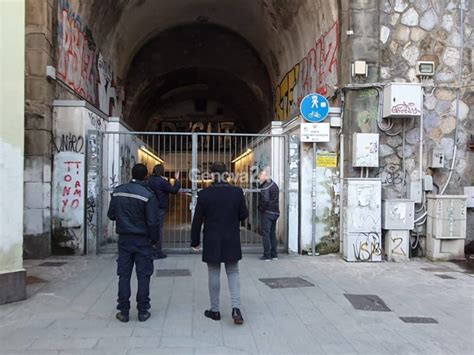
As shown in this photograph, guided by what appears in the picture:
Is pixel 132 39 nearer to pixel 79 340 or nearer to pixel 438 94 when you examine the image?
pixel 438 94

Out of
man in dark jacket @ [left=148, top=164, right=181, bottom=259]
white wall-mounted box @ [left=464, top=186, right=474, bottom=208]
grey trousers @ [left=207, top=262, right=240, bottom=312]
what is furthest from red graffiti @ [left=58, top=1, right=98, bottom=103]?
white wall-mounted box @ [left=464, top=186, right=474, bottom=208]

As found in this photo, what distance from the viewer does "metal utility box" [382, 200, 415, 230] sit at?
9500mm

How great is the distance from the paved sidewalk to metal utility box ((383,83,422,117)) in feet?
10.7

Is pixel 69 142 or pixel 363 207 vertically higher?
pixel 69 142

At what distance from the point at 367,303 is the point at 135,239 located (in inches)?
132

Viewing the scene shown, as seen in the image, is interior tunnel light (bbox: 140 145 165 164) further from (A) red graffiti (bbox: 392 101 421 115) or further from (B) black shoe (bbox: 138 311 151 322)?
(B) black shoe (bbox: 138 311 151 322)

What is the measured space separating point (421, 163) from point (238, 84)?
12.1 meters

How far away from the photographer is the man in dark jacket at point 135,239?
550 centimetres

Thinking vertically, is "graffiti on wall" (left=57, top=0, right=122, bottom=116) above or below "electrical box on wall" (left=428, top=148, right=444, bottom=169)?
above

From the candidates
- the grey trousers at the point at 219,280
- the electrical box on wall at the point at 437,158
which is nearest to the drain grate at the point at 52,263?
the grey trousers at the point at 219,280

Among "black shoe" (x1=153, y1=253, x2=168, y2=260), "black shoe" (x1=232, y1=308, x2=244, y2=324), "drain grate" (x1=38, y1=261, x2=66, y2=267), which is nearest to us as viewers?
"black shoe" (x1=232, y1=308, x2=244, y2=324)

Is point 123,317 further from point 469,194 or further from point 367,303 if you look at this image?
point 469,194

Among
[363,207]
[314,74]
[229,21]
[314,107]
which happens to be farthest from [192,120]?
[363,207]

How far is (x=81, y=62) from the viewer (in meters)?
11.5
